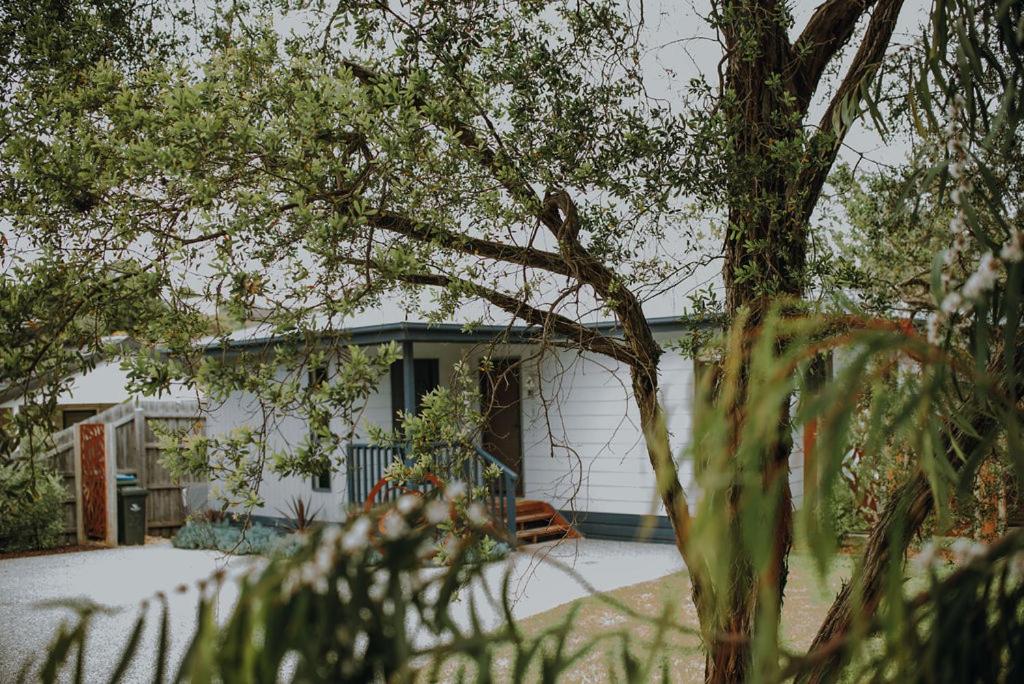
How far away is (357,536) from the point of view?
3.12ft

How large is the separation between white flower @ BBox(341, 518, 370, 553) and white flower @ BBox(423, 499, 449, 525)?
0.21ft

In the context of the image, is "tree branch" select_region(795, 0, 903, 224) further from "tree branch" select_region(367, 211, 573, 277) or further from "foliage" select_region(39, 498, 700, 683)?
"foliage" select_region(39, 498, 700, 683)

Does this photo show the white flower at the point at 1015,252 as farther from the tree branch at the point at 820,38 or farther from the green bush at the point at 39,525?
the green bush at the point at 39,525

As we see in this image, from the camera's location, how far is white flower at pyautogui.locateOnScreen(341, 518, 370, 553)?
3.10 ft

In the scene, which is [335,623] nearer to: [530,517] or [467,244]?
[467,244]

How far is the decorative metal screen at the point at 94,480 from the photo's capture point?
14.6 metres

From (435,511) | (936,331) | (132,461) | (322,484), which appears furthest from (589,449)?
(435,511)

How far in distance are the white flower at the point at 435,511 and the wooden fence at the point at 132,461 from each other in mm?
14562

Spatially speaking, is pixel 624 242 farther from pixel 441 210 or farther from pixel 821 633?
pixel 821 633

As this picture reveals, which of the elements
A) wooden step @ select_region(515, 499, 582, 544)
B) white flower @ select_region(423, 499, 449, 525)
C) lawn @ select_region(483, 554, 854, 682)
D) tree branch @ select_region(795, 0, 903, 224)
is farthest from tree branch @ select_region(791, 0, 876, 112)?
wooden step @ select_region(515, 499, 582, 544)

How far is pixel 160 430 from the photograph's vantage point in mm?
4488

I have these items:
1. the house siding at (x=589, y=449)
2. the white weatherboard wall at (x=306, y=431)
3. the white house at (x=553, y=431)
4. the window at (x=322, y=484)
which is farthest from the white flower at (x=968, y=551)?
the window at (x=322, y=484)

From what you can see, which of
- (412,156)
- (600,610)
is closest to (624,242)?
(412,156)

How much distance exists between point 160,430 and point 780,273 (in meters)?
2.89
